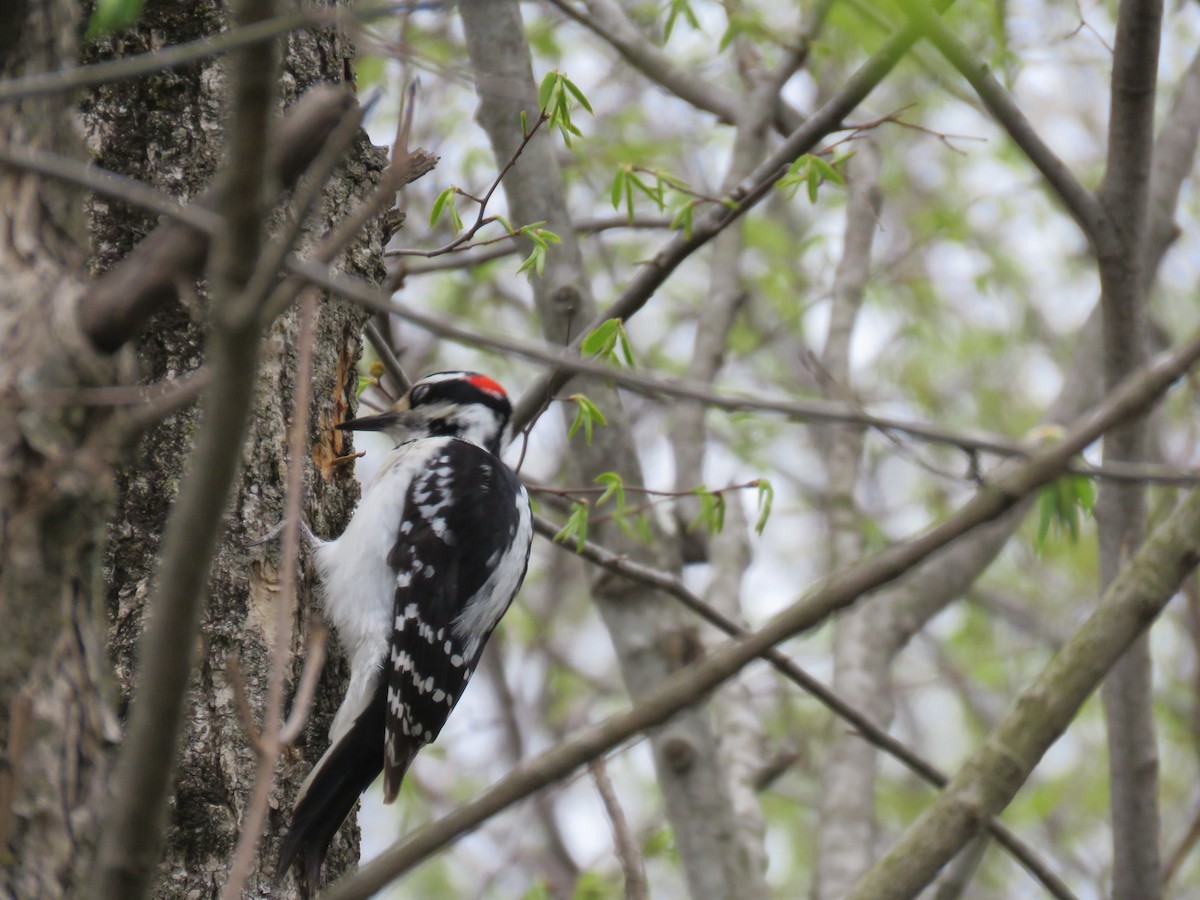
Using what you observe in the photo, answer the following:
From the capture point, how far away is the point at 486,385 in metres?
4.34

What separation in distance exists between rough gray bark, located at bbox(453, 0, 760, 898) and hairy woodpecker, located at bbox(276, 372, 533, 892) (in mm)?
557

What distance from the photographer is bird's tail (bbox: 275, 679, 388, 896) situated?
2.60m

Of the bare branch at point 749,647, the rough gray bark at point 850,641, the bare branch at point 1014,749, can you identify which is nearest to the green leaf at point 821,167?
the rough gray bark at point 850,641

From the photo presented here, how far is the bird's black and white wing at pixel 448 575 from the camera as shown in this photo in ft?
10.9

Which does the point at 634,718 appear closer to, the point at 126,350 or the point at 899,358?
the point at 126,350

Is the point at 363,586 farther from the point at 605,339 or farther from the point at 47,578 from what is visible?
the point at 47,578

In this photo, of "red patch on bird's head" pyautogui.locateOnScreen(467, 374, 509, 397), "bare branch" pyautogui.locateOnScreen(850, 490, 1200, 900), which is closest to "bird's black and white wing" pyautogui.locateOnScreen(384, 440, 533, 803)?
"red patch on bird's head" pyautogui.locateOnScreen(467, 374, 509, 397)

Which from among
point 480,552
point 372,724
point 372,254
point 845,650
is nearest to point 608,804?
point 372,724

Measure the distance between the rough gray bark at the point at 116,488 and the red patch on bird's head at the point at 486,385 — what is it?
0.94 meters

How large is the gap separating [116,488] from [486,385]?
1944mm

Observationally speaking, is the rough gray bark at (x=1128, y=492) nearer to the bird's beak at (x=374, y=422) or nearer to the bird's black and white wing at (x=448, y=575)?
the bird's black and white wing at (x=448, y=575)

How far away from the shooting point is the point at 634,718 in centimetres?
128

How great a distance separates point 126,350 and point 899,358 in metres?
8.75

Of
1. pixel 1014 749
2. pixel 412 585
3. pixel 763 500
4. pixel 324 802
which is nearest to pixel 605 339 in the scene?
pixel 763 500
